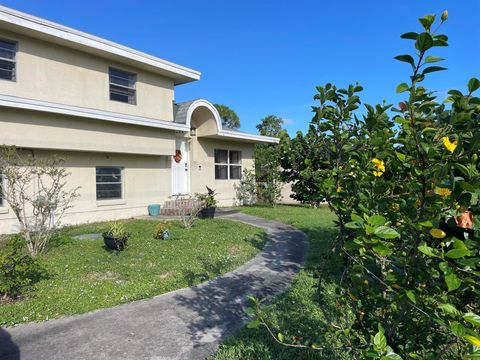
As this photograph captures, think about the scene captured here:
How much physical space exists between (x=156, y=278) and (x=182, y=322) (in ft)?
5.76

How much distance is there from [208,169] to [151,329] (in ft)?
41.0

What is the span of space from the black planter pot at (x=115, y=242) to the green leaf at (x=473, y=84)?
23.8ft

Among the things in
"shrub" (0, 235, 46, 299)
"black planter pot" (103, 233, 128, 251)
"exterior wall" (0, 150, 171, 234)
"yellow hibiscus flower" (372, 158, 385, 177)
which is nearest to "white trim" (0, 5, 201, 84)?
"exterior wall" (0, 150, 171, 234)

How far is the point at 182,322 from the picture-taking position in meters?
4.12

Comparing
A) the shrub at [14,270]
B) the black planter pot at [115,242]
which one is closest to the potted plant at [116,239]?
the black planter pot at [115,242]

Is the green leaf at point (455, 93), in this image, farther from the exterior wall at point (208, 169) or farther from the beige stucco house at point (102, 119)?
the exterior wall at point (208, 169)

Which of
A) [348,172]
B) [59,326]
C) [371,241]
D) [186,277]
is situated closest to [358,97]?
[348,172]

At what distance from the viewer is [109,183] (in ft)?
40.7

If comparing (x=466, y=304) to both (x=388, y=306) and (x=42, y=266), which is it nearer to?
(x=388, y=306)

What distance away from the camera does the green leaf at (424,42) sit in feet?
3.99

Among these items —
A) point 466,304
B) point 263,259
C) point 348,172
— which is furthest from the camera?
point 263,259

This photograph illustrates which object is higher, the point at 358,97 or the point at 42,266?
the point at 358,97

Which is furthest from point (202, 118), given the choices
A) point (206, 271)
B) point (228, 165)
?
point (206, 271)

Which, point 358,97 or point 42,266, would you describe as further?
point 42,266
